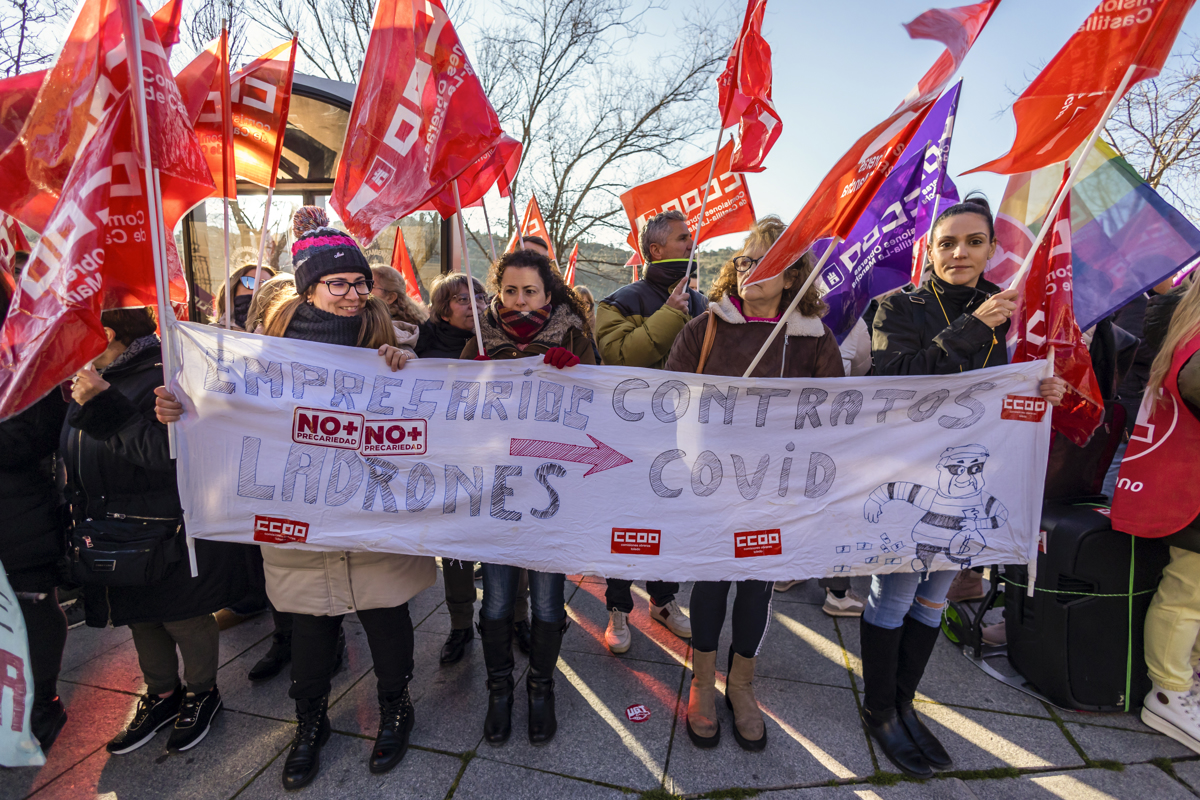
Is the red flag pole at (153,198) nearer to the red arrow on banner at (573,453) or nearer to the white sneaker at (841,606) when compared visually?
the red arrow on banner at (573,453)

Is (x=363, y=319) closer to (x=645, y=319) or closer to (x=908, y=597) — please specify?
(x=645, y=319)

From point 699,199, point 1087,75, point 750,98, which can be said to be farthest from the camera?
point 699,199

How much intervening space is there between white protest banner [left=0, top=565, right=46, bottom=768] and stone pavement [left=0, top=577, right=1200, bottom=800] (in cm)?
128

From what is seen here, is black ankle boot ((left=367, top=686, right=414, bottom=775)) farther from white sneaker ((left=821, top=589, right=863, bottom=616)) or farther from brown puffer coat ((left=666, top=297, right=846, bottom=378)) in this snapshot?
white sneaker ((left=821, top=589, right=863, bottom=616))

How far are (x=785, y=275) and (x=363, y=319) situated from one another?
6.12 feet

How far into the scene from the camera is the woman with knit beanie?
233cm

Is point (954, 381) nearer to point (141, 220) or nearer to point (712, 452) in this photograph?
point (712, 452)

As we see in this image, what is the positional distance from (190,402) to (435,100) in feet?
5.33

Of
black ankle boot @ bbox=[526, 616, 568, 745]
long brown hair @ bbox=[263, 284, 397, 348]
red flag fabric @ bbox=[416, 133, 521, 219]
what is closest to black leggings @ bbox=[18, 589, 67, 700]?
long brown hair @ bbox=[263, 284, 397, 348]

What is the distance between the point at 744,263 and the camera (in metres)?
2.54

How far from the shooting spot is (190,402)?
2.31 meters

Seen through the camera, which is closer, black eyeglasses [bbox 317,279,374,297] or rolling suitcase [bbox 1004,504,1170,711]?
black eyeglasses [bbox 317,279,374,297]

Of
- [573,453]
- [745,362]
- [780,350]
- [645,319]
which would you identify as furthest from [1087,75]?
[573,453]

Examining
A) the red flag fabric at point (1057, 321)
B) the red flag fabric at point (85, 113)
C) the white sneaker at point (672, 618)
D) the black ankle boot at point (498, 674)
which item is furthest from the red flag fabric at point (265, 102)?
the red flag fabric at point (1057, 321)
